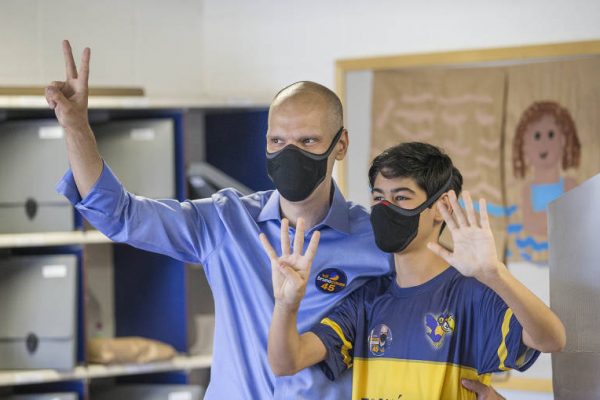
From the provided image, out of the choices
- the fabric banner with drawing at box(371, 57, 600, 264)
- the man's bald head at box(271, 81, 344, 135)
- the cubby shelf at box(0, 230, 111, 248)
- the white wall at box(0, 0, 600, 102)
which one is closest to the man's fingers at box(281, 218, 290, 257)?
the man's bald head at box(271, 81, 344, 135)

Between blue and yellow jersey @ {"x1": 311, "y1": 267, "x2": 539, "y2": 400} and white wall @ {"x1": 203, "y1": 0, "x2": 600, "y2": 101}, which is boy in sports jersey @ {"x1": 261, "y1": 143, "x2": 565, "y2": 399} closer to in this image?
blue and yellow jersey @ {"x1": 311, "y1": 267, "x2": 539, "y2": 400}

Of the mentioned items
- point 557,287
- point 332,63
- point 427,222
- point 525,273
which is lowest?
point 525,273

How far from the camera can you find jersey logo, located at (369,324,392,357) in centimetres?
189

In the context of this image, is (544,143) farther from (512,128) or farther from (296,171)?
(296,171)

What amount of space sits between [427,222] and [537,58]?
2511mm

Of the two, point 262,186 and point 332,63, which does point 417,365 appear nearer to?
point 262,186

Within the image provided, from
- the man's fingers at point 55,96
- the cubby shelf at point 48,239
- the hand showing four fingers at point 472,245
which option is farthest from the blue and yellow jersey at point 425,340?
the cubby shelf at point 48,239

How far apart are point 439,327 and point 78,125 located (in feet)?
2.65

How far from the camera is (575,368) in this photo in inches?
72.5

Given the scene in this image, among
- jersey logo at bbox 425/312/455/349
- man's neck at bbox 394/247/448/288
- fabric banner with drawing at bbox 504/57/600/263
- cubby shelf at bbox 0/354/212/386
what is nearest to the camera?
jersey logo at bbox 425/312/455/349

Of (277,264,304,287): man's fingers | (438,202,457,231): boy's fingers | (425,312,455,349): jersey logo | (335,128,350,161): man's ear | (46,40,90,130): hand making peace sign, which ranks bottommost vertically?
(425,312,455,349): jersey logo

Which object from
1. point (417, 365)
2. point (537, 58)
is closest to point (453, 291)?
point (417, 365)

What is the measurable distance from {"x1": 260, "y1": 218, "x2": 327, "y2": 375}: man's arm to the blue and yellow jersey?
81 millimetres

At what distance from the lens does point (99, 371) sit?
3.76 meters
